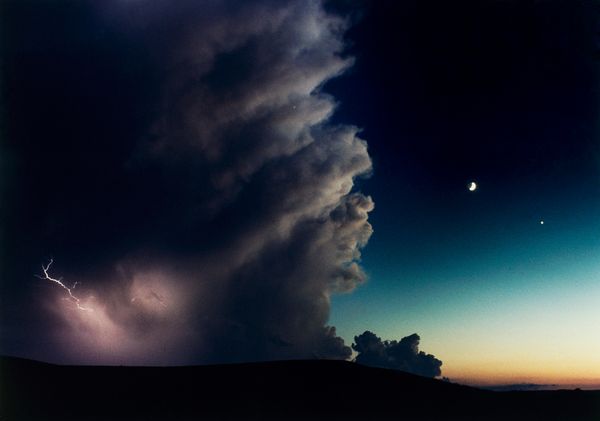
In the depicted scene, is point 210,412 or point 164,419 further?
point 210,412

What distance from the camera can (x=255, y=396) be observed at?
1118 inches

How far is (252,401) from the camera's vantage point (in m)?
27.3

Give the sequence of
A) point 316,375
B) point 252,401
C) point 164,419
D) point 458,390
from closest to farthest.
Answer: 1. point 164,419
2. point 252,401
3. point 458,390
4. point 316,375

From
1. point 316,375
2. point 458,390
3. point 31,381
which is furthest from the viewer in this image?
point 316,375

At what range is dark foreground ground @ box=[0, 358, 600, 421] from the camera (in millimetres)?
24531

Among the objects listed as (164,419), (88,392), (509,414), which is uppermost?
(88,392)

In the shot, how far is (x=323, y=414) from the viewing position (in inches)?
992

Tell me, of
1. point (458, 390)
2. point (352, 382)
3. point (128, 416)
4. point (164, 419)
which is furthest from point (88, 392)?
point (458, 390)

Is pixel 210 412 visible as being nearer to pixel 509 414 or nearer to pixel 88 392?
pixel 88 392

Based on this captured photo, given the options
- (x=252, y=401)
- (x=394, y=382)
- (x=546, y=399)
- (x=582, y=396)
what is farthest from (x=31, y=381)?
(x=582, y=396)

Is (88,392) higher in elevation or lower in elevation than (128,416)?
higher

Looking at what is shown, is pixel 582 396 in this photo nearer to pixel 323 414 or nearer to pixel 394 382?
pixel 394 382

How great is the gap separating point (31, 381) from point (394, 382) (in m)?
24.4

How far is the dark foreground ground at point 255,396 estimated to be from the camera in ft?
80.5
